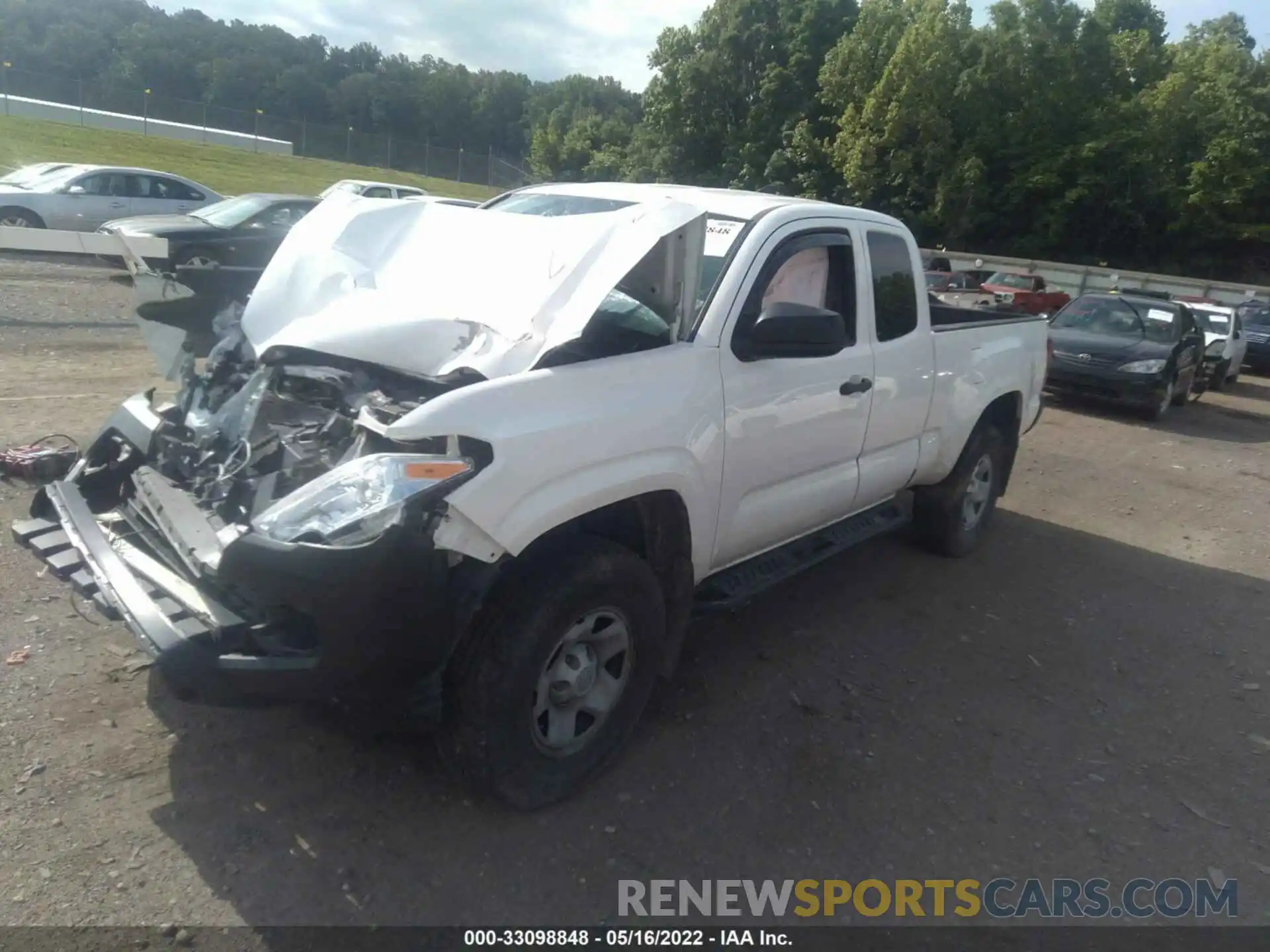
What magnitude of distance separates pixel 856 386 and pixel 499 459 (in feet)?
7.25

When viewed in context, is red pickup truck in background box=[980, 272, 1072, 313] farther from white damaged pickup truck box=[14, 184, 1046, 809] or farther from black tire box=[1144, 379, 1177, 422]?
white damaged pickup truck box=[14, 184, 1046, 809]

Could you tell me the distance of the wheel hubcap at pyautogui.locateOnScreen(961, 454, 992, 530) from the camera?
20.6ft

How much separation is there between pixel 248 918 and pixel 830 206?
378cm

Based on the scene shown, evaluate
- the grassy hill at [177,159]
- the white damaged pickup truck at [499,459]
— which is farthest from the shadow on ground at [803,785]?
the grassy hill at [177,159]

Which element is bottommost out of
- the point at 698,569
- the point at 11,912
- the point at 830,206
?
the point at 11,912

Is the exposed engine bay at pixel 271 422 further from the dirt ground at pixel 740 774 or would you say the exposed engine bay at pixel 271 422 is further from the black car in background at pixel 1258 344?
the black car in background at pixel 1258 344

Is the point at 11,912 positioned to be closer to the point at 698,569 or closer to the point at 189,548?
the point at 189,548

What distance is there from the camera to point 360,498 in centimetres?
281

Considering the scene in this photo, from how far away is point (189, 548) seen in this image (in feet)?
10.1

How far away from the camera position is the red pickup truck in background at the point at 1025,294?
901 inches

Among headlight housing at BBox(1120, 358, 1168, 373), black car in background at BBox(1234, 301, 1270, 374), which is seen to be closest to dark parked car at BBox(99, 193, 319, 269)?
headlight housing at BBox(1120, 358, 1168, 373)

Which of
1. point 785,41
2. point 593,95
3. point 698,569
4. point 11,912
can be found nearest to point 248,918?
point 11,912

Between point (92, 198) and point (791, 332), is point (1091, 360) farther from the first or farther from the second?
point (92, 198)

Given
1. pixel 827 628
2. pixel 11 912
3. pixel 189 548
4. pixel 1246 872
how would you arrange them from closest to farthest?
pixel 11 912 → pixel 189 548 → pixel 1246 872 → pixel 827 628
